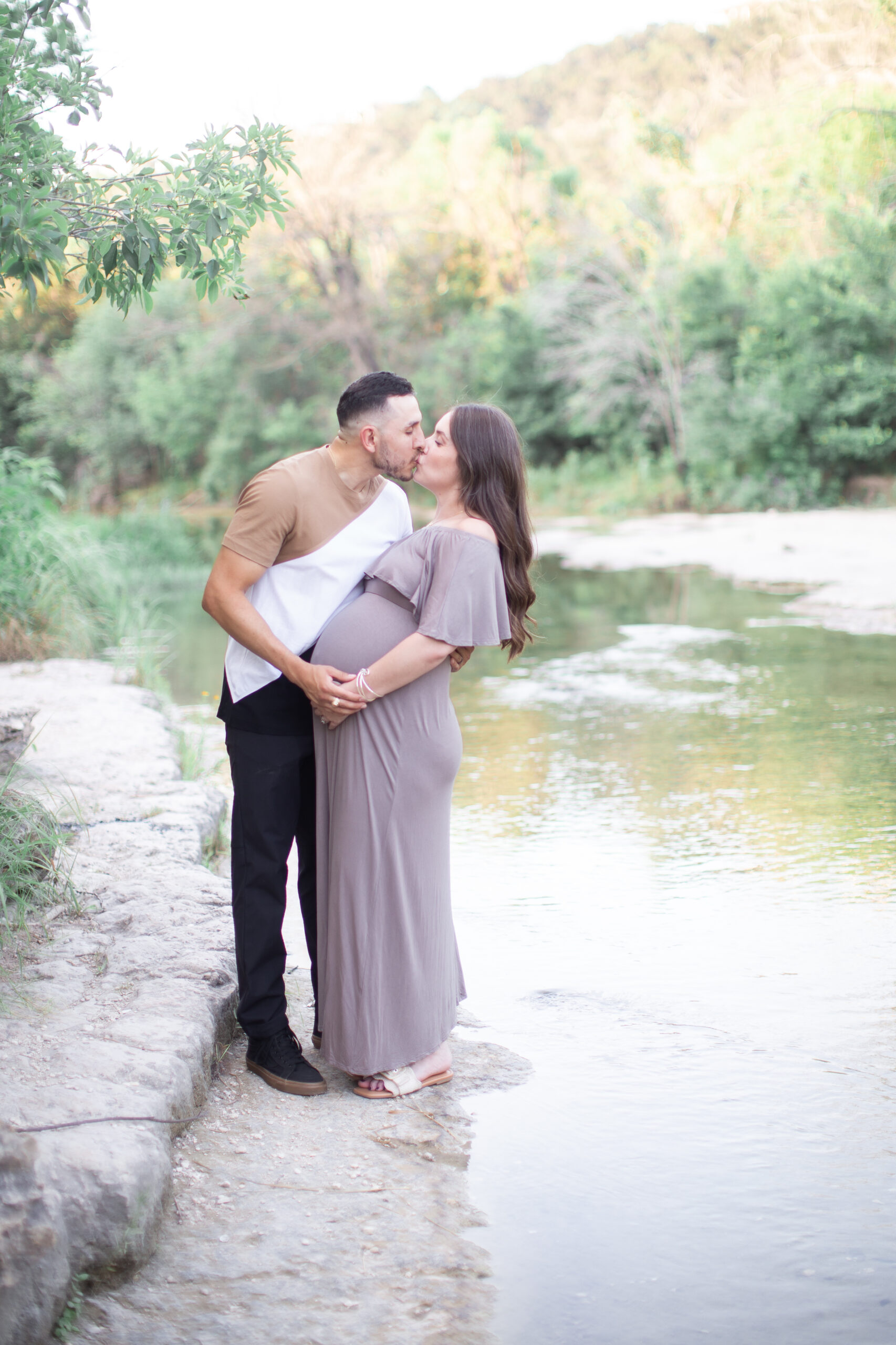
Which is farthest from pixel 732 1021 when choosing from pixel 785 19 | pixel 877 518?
pixel 785 19

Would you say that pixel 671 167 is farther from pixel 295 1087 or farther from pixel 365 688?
pixel 295 1087

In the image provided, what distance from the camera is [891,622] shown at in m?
11.6

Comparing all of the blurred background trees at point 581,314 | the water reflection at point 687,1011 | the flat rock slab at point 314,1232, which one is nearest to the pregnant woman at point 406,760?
the flat rock slab at point 314,1232

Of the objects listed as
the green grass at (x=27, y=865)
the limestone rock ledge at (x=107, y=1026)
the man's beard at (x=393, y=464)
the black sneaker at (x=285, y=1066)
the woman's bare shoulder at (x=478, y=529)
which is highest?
the man's beard at (x=393, y=464)

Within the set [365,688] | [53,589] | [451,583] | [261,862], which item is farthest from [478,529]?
[53,589]

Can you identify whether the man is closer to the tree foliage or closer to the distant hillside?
the tree foliage

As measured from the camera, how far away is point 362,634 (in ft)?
11.0

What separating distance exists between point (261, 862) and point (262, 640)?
610 millimetres

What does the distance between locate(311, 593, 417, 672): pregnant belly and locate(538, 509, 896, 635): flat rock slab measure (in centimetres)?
875

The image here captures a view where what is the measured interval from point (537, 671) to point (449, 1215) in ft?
26.5

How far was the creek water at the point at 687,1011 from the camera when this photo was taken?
2.68 metres

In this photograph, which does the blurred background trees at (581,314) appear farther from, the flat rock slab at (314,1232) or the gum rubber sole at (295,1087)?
the flat rock slab at (314,1232)

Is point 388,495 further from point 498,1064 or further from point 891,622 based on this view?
point 891,622

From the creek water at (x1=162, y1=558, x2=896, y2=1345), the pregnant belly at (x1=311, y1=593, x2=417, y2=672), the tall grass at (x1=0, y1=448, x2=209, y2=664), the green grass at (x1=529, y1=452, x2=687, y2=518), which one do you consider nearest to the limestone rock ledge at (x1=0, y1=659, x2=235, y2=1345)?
the creek water at (x1=162, y1=558, x2=896, y2=1345)
